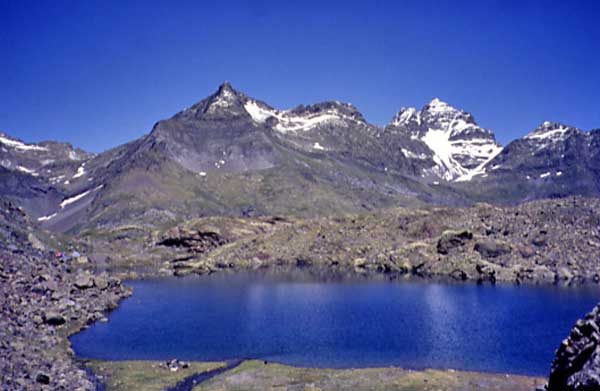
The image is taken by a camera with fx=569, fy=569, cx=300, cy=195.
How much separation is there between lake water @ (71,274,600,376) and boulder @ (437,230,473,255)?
119 feet

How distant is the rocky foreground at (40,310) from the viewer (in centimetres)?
5209

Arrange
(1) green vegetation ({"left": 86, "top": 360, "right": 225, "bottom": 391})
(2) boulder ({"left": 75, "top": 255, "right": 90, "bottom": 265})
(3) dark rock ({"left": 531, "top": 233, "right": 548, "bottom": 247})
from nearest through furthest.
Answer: (1) green vegetation ({"left": 86, "top": 360, "right": 225, "bottom": 391})
(3) dark rock ({"left": 531, "top": 233, "right": 548, "bottom": 247})
(2) boulder ({"left": 75, "top": 255, "right": 90, "bottom": 265})

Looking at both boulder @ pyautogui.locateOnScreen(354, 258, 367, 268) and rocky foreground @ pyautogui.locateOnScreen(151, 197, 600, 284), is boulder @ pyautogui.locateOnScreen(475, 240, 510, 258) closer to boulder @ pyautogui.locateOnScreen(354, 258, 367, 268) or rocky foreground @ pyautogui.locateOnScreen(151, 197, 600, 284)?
rocky foreground @ pyautogui.locateOnScreen(151, 197, 600, 284)

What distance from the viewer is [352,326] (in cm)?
8419

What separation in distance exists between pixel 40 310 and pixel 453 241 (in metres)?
121

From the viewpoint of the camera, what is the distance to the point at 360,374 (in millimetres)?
57750

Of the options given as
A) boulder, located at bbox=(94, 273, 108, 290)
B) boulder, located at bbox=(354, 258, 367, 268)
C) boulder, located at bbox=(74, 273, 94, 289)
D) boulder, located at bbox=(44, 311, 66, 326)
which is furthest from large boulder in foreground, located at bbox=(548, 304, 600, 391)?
boulder, located at bbox=(354, 258, 367, 268)

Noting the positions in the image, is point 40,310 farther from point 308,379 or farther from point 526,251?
point 526,251

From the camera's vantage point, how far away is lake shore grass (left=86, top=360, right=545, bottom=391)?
A: 53125 mm

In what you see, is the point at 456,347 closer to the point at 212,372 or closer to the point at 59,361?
the point at 212,372

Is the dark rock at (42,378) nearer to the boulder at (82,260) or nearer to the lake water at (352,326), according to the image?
the lake water at (352,326)

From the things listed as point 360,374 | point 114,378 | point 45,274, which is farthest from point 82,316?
point 360,374

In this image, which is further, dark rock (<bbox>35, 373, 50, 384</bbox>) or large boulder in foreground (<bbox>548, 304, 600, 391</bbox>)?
dark rock (<bbox>35, 373, 50, 384</bbox>)

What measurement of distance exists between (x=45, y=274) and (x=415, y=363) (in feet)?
219
